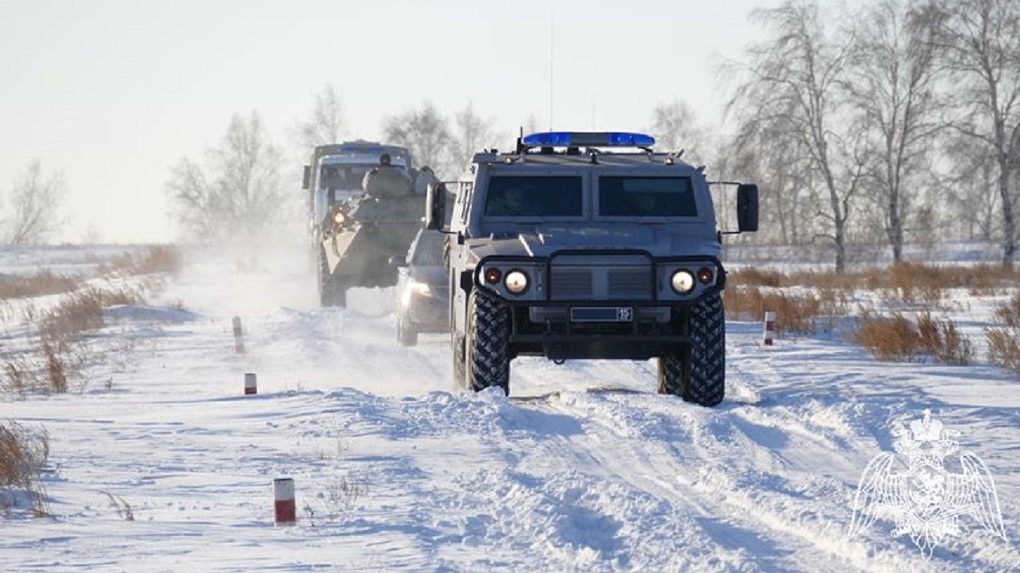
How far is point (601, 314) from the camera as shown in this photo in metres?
11.9

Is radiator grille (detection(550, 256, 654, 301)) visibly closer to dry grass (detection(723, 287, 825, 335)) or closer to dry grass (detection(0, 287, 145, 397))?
dry grass (detection(0, 287, 145, 397))

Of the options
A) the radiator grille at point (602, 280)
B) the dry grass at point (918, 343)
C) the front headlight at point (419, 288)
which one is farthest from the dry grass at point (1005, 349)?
the front headlight at point (419, 288)

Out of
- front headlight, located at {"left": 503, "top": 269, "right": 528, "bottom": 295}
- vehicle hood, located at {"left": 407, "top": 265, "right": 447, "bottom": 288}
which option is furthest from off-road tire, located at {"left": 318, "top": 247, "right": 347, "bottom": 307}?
front headlight, located at {"left": 503, "top": 269, "right": 528, "bottom": 295}

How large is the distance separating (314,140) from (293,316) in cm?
5443

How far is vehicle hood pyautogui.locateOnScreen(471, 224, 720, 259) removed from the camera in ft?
39.2

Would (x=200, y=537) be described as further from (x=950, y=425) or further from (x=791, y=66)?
(x=791, y=66)

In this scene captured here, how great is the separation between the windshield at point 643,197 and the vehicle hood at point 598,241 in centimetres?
22

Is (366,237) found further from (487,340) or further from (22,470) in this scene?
(22,470)

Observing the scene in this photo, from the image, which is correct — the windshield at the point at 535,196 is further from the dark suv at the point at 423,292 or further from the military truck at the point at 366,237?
the military truck at the point at 366,237

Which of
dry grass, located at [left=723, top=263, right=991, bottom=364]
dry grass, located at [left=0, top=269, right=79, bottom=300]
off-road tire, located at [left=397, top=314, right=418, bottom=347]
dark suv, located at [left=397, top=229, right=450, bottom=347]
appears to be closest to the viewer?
dry grass, located at [left=723, top=263, right=991, bottom=364]

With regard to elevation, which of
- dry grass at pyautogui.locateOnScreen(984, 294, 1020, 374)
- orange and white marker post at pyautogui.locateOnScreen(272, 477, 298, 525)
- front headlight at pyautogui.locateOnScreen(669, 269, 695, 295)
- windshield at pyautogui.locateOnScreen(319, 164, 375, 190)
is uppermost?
windshield at pyautogui.locateOnScreen(319, 164, 375, 190)

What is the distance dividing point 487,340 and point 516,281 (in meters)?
0.55

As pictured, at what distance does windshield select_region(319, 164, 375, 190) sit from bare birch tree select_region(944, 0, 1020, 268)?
16903mm

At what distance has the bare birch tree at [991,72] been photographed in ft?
132
